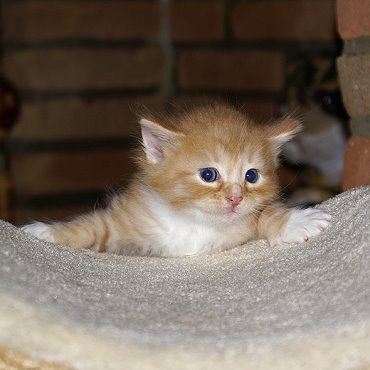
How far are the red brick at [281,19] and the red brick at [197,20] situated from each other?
0.07 metres

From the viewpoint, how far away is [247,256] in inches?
56.4

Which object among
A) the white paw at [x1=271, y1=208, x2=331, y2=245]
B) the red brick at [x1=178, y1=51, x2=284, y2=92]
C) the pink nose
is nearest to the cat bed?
the white paw at [x1=271, y1=208, x2=331, y2=245]

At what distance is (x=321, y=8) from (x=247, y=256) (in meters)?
1.96

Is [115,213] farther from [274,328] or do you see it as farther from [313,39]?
[313,39]

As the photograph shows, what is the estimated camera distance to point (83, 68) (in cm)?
280

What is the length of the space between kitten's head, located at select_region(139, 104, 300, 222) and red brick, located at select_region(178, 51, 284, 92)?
128cm

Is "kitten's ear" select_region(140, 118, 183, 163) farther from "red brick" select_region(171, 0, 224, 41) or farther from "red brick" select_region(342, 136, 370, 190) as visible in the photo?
"red brick" select_region(171, 0, 224, 41)

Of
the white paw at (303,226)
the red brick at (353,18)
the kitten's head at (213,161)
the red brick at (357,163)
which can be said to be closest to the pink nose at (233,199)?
the kitten's head at (213,161)

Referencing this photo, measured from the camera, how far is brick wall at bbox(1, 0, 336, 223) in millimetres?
2742

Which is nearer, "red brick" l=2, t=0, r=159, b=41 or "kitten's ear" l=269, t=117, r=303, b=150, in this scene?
"kitten's ear" l=269, t=117, r=303, b=150

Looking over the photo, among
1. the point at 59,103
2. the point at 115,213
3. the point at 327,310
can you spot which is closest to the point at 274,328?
the point at 327,310

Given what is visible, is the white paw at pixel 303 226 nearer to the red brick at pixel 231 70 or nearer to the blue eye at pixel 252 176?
the blue eye at pixel 252 176

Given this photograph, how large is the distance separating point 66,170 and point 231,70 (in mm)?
794

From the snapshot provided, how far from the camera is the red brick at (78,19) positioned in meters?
2.70
